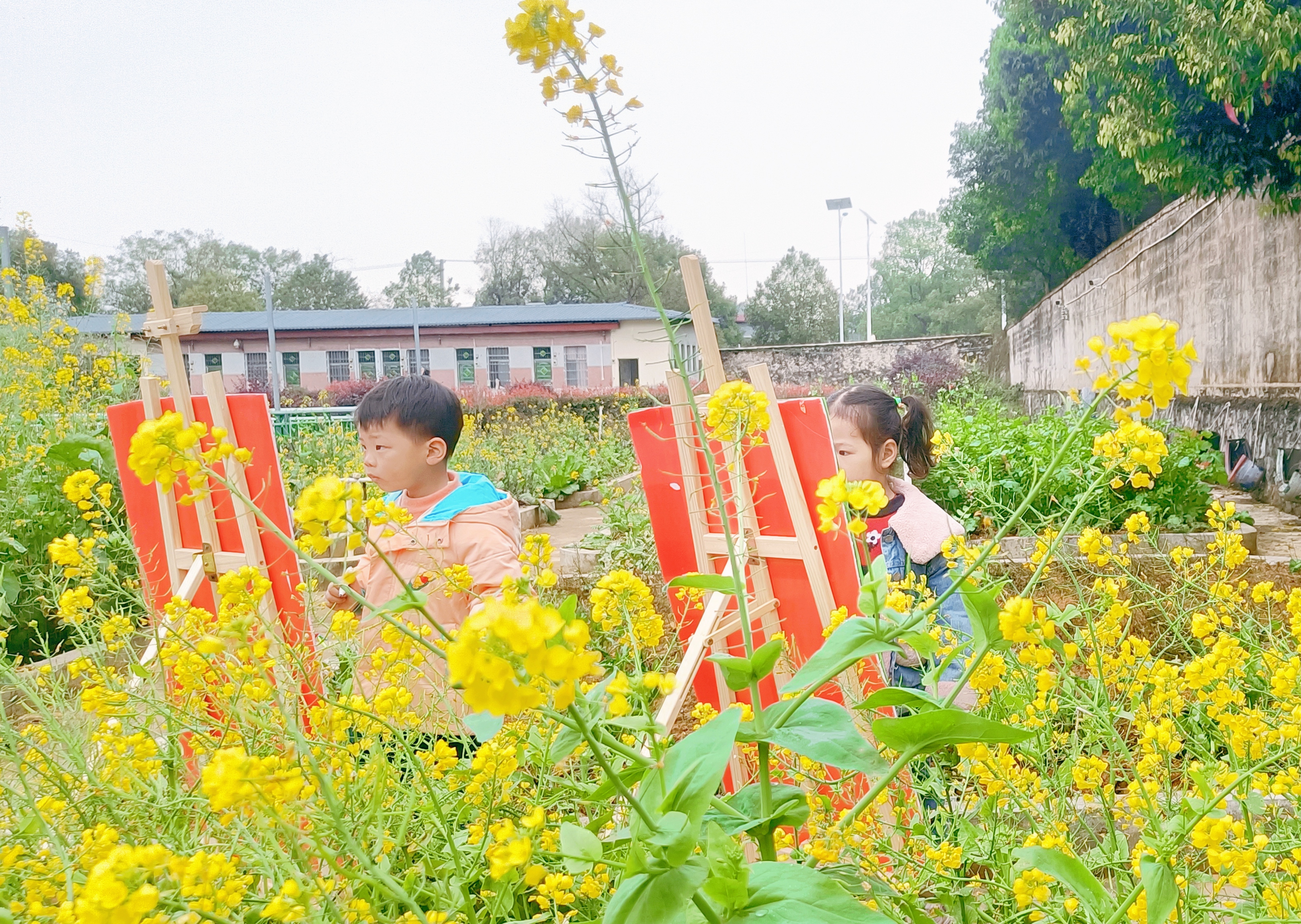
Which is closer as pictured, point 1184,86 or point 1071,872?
point 1071,872

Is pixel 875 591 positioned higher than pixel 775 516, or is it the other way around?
pixel 875 591

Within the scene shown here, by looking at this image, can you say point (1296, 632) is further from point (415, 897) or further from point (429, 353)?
point (429, 353)

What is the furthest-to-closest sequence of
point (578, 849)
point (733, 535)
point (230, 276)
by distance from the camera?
point (230, 276)
point (733, 535)
point (578, 849)

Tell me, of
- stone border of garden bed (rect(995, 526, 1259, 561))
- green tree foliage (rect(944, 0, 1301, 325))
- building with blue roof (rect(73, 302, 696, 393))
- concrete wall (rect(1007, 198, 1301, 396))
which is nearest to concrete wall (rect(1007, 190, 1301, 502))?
concrete wall (rect(1007, 198, 1301, 396))

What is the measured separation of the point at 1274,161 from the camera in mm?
6473

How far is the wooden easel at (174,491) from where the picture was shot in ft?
7.96

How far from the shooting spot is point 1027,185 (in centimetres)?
1917

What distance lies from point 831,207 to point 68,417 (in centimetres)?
2892

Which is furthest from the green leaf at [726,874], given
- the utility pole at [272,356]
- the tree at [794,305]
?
the tree at [794,305]

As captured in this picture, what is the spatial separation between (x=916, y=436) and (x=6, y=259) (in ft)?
44.3

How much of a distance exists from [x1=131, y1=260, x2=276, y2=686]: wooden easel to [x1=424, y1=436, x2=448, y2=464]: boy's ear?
18.2 inches

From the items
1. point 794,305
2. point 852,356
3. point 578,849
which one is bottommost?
point 578,849

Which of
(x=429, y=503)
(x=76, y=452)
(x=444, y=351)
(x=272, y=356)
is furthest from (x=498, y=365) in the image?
(x=429, y=503)

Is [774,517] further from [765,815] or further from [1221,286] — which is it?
[1221,286]
